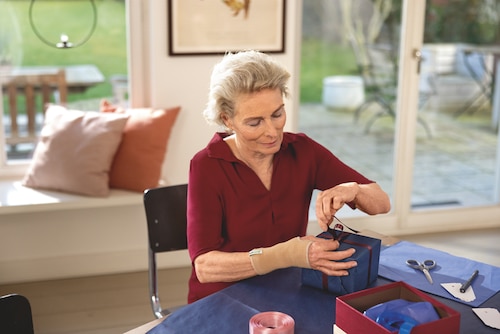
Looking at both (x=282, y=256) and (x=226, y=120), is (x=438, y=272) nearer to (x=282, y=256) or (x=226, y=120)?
(x=282, y=256)

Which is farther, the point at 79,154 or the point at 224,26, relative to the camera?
the point at 224,26

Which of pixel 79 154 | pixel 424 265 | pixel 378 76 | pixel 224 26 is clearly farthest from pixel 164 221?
pixel 378 76

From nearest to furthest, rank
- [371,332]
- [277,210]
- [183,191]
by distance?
[371,332]
[277,210]
[183,191]

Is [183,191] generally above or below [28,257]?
above

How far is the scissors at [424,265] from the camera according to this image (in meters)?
2.01

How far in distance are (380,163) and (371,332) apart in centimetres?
310

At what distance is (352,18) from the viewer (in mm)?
4203

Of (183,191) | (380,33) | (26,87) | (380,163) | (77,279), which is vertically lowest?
(77,279)

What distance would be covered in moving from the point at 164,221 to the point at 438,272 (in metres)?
0.99

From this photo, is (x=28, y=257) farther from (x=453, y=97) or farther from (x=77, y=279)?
(x=453, y=97)

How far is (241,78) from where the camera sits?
2109 millimetres

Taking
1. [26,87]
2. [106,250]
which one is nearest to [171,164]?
[106,250]

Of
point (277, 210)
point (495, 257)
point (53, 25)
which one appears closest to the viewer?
point (277, 210)

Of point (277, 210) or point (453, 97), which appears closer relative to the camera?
point (277, 210)
